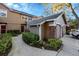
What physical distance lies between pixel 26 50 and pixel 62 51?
1.77 feet

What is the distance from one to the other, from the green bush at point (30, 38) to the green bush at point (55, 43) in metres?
0.21

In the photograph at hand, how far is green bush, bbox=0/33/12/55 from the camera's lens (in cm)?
222

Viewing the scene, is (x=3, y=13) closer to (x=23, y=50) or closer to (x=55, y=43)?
(x=23, y=50)

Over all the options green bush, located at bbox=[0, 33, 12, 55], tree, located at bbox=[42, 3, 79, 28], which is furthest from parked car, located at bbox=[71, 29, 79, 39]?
green bush, located at bbox=[0, 33, 12, 55]

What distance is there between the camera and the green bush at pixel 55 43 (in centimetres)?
229

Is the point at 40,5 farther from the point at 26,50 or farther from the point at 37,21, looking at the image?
the point at 26,50

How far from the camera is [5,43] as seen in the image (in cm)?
224

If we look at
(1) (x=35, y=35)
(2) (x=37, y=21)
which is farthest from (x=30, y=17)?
(1) (x=35, y=35)

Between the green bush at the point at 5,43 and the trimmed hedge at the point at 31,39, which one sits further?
the trimmed hedge at the point at 31,39

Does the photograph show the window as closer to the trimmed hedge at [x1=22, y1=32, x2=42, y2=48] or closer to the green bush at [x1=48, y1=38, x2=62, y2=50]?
the trimmed hedge at [x1=22, y1=32, x2=42, y2=48]

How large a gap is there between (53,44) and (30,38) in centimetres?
36

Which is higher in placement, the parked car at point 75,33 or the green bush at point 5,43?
the parked car at point 75,33

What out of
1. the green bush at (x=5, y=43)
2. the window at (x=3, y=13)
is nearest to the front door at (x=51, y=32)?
the green bush at (x=5, y=43)

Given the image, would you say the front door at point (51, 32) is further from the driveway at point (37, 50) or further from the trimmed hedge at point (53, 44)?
the driveway at point (37, 50)
